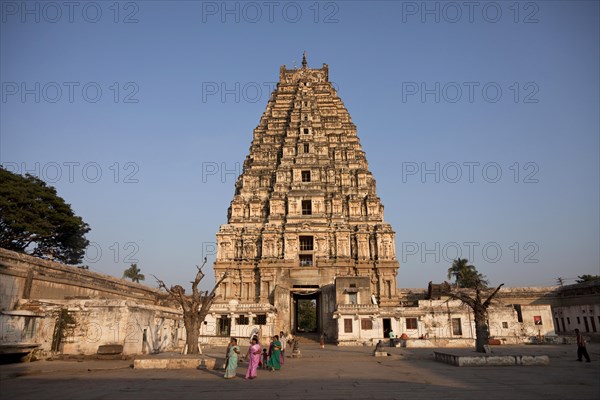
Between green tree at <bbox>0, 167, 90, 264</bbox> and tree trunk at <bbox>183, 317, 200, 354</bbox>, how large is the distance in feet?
88.8

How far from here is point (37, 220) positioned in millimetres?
38031

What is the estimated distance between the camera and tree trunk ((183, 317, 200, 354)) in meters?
17.4

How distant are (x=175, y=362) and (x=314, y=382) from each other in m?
6.08

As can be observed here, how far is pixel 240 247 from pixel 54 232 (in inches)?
712

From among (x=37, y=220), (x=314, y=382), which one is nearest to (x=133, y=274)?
(x=37, y=220)

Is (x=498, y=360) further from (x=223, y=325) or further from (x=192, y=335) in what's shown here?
(x=223, y=325)

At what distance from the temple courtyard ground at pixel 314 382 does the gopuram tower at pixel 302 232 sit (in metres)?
17.6

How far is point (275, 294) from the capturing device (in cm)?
3566

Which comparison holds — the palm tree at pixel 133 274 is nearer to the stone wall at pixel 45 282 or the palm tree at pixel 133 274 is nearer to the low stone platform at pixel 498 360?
the stone wall at pixel 45 282

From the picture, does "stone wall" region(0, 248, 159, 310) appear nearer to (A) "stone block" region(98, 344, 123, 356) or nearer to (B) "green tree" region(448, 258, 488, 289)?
(A) "stone block" region(98, 344, 123, 356)

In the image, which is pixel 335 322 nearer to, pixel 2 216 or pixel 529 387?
pixel 529 387

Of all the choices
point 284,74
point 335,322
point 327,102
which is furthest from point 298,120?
point 335,322

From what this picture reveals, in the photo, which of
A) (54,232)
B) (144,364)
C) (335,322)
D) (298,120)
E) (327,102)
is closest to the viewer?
(144,364)

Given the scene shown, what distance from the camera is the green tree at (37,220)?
36156 millimetres
